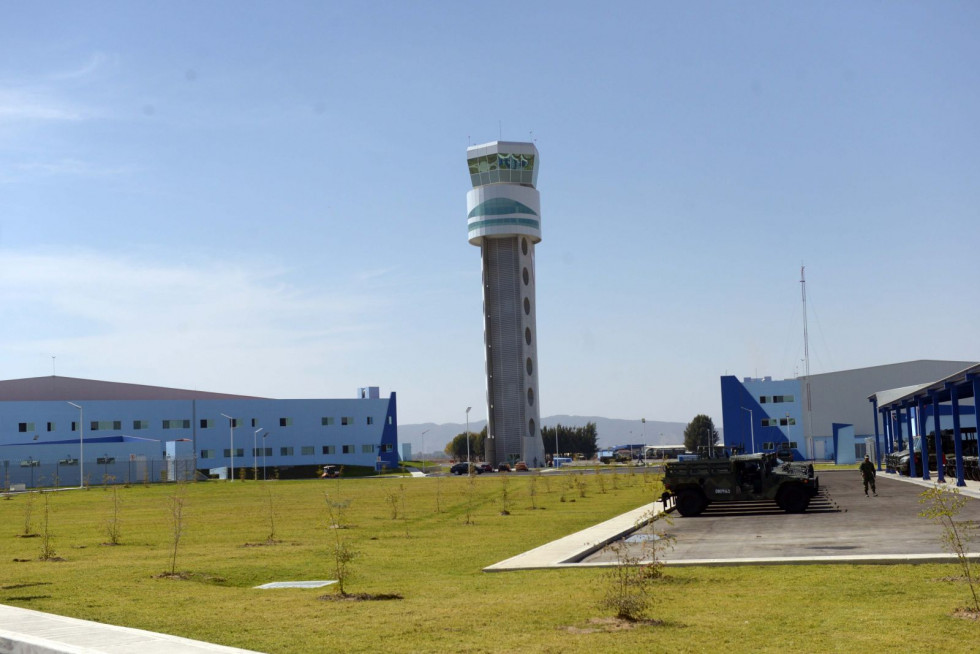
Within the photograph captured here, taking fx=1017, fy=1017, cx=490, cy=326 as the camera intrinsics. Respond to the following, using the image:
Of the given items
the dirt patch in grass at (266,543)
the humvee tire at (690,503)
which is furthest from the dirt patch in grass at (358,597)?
the humvee tire at (690,503)

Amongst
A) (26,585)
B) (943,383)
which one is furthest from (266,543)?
(943,383)

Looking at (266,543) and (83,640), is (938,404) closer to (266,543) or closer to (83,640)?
(266,543)

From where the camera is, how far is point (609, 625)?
11859mm

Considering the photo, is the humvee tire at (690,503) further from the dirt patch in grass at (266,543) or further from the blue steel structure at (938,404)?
the blue steel structure at (938,404)

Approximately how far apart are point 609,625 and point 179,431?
111106mm

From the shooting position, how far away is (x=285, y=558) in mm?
21656

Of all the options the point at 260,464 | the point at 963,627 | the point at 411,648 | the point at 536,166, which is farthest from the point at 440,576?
the point at 536,166

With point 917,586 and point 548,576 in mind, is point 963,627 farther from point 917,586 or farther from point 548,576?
point 548,576

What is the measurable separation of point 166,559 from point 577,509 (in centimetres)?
1880

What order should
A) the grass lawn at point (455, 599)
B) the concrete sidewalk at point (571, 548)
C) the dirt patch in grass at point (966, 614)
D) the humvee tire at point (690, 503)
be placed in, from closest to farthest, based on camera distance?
the grass lawn at point (455, 599)
the dirt patch in grass at point (966, 614)
the concrete sidewalk at point (571, 548)
the humvee tire at point (690, 503)

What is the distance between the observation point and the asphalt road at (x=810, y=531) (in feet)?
63.6

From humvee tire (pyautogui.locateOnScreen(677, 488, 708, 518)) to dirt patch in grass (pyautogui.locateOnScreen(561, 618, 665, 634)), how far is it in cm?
2046

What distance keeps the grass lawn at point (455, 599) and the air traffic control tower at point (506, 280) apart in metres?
95.5

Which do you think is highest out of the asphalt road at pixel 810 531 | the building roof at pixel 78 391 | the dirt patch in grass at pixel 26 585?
the building roof at pixel 78 391
